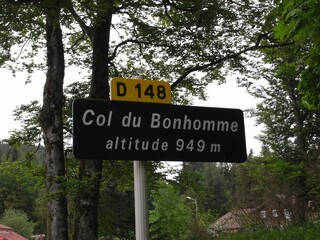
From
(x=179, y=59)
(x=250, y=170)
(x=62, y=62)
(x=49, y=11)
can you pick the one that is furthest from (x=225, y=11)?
(x=250, y=170)

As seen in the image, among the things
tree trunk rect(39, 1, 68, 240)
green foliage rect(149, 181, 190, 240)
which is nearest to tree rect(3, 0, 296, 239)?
tree trunk rect(39, 1, 68, 240)

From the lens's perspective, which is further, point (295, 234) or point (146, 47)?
point (146, 47)

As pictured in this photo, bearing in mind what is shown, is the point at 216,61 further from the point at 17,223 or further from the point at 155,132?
the point at 17,223

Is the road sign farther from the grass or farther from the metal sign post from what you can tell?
the grass

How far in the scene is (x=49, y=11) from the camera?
38.3 feet

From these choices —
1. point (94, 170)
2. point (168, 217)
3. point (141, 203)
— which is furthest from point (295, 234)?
point (168, 217)

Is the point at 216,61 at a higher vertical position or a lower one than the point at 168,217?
higher

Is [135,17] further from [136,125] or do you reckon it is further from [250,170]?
[250,170]

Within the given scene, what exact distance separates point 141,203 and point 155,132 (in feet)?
1.54

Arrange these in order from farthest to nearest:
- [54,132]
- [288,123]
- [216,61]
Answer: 1. [288,123]
2. [216,61]
3. [54,132]

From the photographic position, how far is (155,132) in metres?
3.42

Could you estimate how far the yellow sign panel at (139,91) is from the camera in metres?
3.44

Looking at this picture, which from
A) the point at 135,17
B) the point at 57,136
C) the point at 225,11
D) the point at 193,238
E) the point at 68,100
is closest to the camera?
the point at 57,136

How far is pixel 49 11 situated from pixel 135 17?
5707 mm
